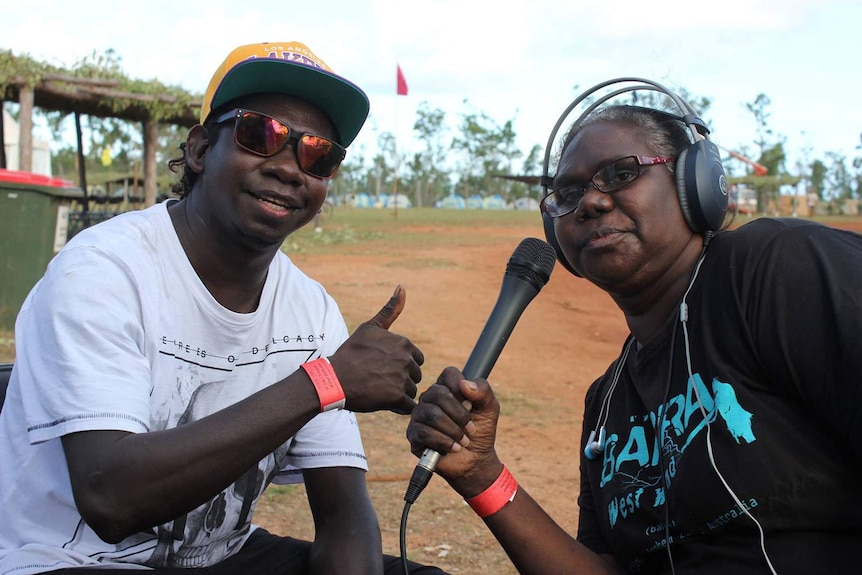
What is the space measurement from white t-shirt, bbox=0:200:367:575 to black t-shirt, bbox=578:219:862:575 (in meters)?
1.19

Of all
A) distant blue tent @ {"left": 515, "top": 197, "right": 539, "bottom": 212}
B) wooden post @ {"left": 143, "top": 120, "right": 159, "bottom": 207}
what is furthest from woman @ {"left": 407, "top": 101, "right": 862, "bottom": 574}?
distant blue tent @ {"left": 515, "top": 197, "right": 539, "bottom": 212}

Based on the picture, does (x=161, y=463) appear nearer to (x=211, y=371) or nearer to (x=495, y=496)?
(x=211, y=371)

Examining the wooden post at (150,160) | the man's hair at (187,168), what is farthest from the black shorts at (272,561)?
the wooden post at (150,160)

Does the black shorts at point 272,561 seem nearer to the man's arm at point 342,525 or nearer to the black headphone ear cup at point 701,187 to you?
the man's arm at point 342,525

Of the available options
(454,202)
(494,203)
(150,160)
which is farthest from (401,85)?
(454,202)

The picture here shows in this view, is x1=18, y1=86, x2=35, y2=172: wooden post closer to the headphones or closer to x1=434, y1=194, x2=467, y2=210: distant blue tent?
the headphones

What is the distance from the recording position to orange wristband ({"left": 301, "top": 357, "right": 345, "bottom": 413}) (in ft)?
6.89

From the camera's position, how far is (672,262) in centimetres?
232

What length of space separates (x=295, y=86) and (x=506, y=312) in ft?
3.41

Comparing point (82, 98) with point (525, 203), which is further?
point (525, 203)

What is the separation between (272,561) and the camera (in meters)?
2.65

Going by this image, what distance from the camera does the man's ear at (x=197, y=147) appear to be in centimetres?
269

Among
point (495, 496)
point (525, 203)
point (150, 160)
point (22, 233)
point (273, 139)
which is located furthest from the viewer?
point (525, 203)

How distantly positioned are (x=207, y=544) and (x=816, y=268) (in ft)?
6.07
